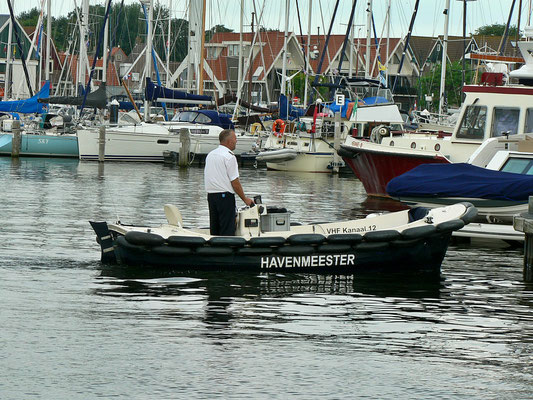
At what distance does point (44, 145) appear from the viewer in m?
45.9

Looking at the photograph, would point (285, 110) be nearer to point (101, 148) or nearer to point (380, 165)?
point (101, 148)

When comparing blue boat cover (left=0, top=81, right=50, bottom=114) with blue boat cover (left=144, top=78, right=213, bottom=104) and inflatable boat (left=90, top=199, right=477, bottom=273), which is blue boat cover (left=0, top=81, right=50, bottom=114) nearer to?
blue boat cover (left=144, top=78, right=213, bottom=104)

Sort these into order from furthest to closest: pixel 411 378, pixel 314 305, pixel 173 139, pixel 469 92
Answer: pixel 173 139 < pixel 469 92 < pixel 314 305 < pixel 411 378

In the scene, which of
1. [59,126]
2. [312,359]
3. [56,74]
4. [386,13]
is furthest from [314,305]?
[56,74]

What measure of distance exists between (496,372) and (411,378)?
2.75 ft

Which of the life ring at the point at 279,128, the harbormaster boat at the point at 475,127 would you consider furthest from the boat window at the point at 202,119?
the harbormaster boat at the point at 475,127

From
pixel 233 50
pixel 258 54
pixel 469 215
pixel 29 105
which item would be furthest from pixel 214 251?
pixel 233 50

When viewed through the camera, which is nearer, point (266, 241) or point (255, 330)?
point (255, 330)

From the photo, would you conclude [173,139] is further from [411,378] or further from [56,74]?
[56,74]

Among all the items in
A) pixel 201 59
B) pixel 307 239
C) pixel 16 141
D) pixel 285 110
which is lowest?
pixel 16 141

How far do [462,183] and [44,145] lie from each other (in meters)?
30.4

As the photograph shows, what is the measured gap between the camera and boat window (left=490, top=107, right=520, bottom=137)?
24391mm

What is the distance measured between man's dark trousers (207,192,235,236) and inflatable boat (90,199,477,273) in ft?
0.71

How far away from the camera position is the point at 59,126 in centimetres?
4784
